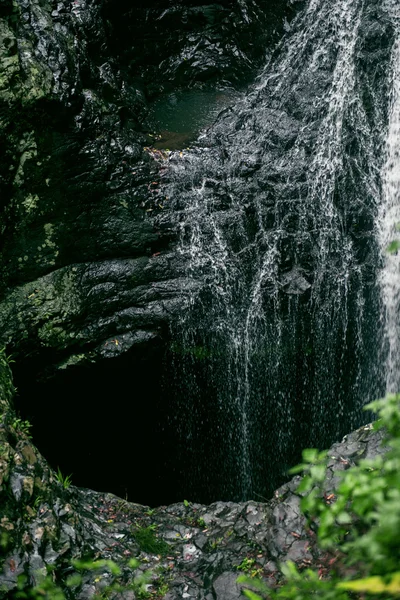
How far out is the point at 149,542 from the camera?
4371 mm

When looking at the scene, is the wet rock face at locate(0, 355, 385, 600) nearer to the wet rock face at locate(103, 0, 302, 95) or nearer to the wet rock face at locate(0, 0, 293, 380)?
the wet rock face at locate(0, 0, 293, 380)

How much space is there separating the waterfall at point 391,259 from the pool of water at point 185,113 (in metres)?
2.57

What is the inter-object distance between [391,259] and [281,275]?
1.27 meters

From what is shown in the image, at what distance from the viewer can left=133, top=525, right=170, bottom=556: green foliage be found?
4.31 metres

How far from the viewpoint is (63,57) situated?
19.9ft

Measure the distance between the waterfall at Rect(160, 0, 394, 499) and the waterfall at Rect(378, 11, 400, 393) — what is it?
0.38 feet

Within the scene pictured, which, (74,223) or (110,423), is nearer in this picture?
(74,223)

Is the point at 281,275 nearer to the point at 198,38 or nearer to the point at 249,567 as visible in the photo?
the point at 249,567

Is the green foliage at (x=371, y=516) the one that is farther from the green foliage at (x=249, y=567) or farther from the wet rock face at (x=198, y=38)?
the wet rock face at (x=198, y=38)

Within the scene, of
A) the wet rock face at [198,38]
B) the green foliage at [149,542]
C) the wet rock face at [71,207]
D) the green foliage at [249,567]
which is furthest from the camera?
the wet rock face at [198,38]

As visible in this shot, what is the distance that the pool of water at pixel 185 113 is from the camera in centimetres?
726

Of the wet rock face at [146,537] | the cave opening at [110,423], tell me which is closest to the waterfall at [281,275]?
the cave opening at [110,423]

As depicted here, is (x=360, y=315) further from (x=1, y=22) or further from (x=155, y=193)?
(x=1, y=22)

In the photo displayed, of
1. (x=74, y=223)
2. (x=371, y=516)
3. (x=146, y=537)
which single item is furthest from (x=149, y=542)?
(x=74, y=223)
